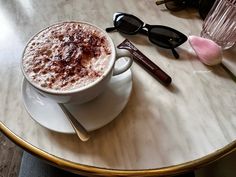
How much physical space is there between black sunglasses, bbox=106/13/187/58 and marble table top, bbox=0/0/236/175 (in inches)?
0.5

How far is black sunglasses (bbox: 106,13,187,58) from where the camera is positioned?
21.3 inches

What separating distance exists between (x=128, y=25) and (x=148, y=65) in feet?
0.38

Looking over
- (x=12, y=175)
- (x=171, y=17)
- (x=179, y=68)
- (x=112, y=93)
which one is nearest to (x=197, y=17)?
(x=171, y=17)

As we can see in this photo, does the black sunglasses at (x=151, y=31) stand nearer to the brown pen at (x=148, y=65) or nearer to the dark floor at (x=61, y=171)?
the brown pen at (x=148, y=65)

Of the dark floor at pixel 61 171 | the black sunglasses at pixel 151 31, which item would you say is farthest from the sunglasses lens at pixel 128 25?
the dark floor at pixel 61 171

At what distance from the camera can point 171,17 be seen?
605 millimetres

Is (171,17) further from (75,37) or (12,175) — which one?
(12,175)

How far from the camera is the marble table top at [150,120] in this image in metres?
0.41

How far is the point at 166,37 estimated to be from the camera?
55cm

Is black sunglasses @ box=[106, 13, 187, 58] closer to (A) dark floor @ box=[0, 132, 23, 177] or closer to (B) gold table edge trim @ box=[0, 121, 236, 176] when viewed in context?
(B) gold table edge trim @ box=[0, 121, 236, 176]

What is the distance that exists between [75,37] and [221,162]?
1.33 ft

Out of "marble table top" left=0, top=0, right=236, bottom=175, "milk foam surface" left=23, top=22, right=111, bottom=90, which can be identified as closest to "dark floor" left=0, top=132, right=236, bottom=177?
"marble table top" left=0, top=0, right=236, bottom=175

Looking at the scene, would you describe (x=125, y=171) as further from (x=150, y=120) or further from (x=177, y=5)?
(x=177, y=5)

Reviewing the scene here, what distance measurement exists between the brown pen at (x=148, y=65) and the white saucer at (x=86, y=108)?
0.18ft
